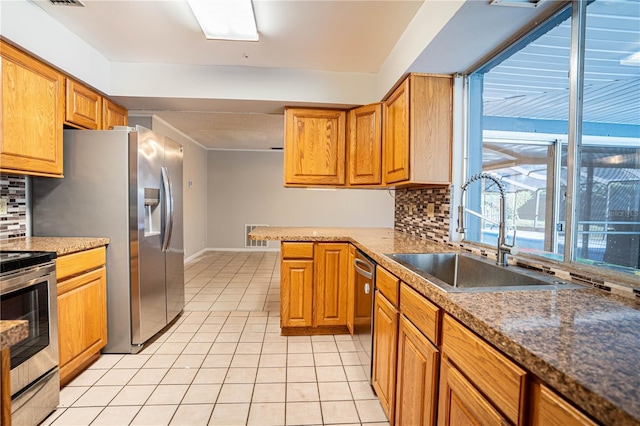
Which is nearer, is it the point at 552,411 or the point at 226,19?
the point at 552,411

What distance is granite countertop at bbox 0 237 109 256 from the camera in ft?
5.53

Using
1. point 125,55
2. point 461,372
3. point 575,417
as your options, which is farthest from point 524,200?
point 125,55

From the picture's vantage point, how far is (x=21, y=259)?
1.38 metres

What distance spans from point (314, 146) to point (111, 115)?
6.14 ft

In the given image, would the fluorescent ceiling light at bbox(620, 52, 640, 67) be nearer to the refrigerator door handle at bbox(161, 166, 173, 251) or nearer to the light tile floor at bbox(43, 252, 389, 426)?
the light tile floor at bbox(43, 252, 389, 426)

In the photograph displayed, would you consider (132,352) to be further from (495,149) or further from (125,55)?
(495,149)

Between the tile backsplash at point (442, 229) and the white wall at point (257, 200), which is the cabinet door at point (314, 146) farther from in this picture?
the white wall at point (257, 200)

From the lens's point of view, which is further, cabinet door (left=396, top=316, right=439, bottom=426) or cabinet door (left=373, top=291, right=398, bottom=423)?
cabinet door (left=373, top=291, right=398, bottom=423)

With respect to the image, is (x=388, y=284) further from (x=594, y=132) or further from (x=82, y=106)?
(x=82, y=106)

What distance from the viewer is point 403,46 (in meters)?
2.01

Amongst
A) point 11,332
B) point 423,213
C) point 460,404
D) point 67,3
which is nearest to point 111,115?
point 67,3

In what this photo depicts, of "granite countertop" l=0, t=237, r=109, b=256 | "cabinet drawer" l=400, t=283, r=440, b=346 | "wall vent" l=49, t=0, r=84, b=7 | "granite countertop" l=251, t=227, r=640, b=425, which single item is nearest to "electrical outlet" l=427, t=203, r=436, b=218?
"cabinet drawer" l=400, t=283, r=440, b=346

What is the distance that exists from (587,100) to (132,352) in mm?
3147

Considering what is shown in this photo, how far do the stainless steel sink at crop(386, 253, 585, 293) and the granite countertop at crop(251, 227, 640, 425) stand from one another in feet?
0.23
